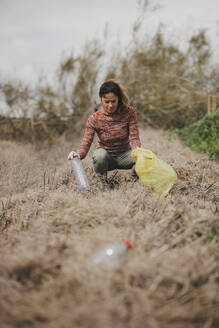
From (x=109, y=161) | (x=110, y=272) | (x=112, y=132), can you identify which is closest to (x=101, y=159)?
(x=109, y=161)

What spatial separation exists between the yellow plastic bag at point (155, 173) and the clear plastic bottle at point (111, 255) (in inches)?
38.2

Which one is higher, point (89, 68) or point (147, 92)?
point (89, 68)

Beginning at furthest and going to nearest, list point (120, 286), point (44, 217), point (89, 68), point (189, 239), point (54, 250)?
point (89, 68) → point (44, 217) → point (189, 239) → point (54, 250) → point (120, 286)

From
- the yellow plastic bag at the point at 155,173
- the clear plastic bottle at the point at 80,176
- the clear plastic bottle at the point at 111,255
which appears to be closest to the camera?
the clear plastic bottle at the point at 111,255

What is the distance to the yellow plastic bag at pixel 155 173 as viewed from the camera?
2354 mm

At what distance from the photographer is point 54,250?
149cm

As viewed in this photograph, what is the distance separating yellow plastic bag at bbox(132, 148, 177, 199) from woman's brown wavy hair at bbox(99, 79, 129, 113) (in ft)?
2.21

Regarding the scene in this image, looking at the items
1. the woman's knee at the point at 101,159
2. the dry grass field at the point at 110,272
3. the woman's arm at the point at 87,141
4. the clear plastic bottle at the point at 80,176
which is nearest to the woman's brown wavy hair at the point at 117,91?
the woman's arm at the point at 87,141

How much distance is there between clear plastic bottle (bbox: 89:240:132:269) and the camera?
134cm

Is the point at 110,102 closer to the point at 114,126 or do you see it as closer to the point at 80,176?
the point at 114,126

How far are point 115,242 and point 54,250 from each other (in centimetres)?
37

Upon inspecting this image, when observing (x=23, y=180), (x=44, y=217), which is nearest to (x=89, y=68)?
(x=23, y=180)

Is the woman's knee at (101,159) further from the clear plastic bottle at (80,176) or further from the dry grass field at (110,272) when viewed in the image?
the dry grass field at (110,272)

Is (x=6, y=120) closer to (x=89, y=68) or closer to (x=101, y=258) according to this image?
(x=89, y=68)
